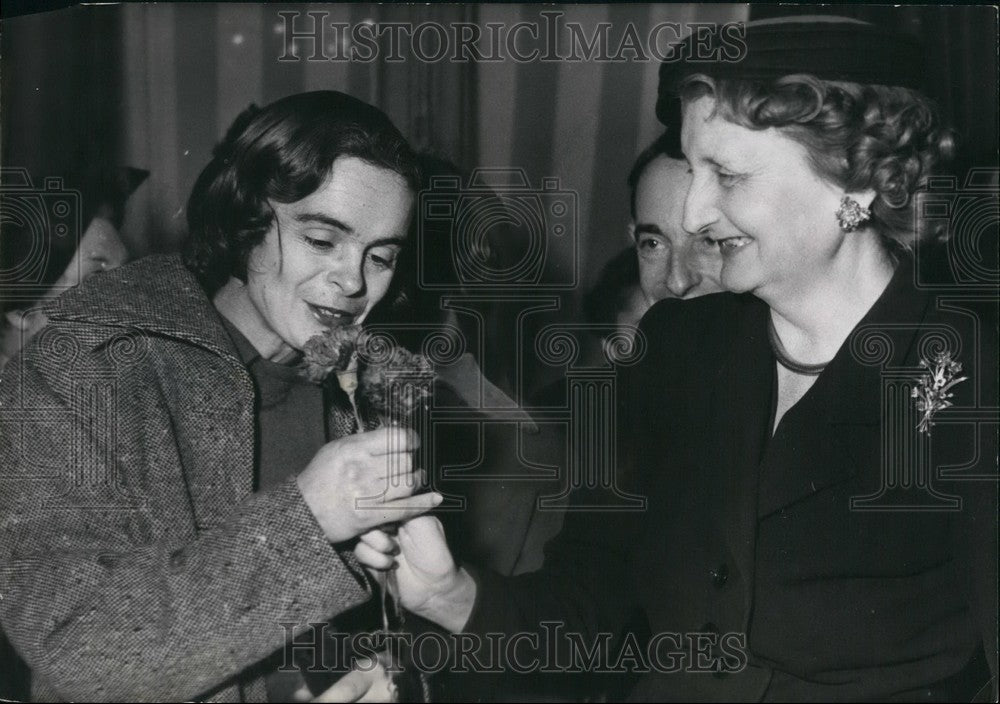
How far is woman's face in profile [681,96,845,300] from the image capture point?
6.36 feet

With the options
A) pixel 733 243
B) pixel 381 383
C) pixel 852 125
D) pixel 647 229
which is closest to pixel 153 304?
pixel 381 383

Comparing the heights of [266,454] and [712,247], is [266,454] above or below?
below

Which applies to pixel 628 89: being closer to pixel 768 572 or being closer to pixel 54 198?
pixel 768 572

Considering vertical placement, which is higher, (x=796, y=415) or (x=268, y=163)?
(x=268, y=163)

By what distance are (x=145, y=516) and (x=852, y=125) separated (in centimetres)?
144

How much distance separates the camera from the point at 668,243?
1995 mm

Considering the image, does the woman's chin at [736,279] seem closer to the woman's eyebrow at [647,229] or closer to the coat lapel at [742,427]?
the coat lapel at [742,427]

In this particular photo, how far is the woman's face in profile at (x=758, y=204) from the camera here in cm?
194

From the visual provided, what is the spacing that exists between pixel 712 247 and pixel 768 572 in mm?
606

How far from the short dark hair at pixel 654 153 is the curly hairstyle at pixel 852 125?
0.08m

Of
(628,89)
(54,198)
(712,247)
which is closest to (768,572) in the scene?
(712,247)

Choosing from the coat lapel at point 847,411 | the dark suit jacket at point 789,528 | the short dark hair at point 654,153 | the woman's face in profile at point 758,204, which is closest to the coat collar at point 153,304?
the dark suit jacket at point 789,528

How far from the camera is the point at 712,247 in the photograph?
77.9 inches

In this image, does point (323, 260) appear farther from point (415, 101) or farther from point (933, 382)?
point (933, 382)
